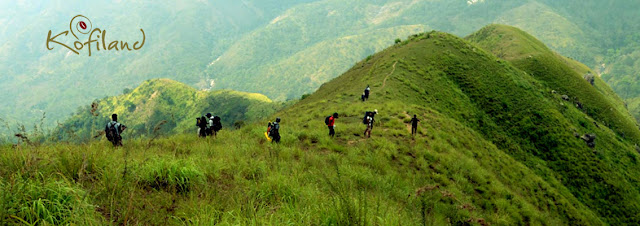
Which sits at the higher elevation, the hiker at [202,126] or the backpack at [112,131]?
the backpack at [112,131]

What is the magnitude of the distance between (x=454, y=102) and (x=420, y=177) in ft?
68.9

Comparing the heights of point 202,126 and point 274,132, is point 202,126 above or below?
above

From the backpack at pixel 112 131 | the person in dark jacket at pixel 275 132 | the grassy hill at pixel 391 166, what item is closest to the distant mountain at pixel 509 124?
the grassy hill at pixel 391 166

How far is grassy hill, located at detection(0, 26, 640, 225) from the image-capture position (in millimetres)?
3799

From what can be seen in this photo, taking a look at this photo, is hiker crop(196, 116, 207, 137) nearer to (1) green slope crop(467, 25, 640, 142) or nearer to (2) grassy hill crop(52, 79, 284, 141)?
(1) green slope crop(467, 25, 640, 142)

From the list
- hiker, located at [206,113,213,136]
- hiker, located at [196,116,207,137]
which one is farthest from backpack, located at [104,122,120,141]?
hiker, located at [206,113,213,136]

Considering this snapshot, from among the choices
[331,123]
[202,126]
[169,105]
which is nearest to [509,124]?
[331,123]

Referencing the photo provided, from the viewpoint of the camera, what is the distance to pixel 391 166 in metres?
11.2

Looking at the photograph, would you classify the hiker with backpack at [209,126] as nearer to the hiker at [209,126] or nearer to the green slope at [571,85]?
the hiker at [209,126]

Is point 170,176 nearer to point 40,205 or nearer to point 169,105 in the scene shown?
point 40,205

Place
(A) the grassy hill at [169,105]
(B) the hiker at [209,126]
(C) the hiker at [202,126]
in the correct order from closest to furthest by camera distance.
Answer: (C) the hiker at [202,126]
(B) the hiker at [209,126]
(A) the grassy hill at [169,105]

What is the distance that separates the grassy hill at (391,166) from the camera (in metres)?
3.80

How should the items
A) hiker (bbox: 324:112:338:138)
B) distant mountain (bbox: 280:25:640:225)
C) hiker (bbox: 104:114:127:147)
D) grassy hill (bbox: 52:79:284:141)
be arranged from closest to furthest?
1. hiker (bbox: 104:114:127:147)
2. hiker (bbox: 324:112:338:138)
3. distant mountain (bbox: 280:25:640:225)
4. grassy hill (bbox: 52:79:284:141)

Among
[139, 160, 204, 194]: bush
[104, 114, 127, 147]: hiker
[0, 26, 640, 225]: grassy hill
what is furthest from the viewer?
[104, 114, 127, 147]: hiker
